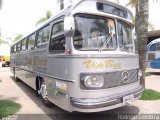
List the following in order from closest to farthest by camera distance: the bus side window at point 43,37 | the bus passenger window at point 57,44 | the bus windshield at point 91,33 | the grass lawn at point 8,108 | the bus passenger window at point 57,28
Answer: the bus windshield at point 91,33, the bus passenger window at point 57,44, the bus passenger window at point 57,28, the grass lawn at point 8,108, the bus side window at point 43,37

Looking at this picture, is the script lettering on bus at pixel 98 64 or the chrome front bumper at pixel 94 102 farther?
the script lettering on bus at pixel 98 64

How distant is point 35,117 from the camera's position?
711cm

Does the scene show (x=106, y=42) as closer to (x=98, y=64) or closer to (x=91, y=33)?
(x=91, y=33)

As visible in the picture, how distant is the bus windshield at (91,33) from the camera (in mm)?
5785

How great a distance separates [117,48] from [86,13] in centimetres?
123

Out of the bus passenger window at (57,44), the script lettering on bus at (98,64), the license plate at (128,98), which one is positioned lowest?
the license plate at (128,98)

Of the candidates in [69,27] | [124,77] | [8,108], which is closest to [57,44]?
[69,27]

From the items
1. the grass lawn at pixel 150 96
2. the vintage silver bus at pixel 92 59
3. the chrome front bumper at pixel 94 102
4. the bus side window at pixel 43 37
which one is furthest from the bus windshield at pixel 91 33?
the grass lawn at pixel 150 96

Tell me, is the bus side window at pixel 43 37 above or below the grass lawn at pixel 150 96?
above

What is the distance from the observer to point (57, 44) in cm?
663

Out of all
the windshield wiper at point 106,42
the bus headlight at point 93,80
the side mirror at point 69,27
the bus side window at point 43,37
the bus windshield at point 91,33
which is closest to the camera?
the side mirror at point 69,27

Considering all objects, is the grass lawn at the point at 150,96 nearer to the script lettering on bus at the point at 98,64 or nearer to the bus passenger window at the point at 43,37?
the script lettering on bus at the point at 98,64

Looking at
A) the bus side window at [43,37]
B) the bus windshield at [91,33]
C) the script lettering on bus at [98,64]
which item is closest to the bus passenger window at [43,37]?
the bus side window at [43,37]

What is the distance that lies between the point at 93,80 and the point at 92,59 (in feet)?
1.54
